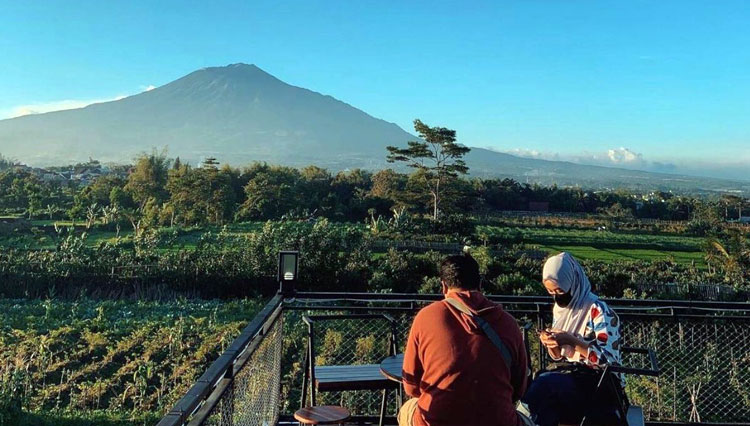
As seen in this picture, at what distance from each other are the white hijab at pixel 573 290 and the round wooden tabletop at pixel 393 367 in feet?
2.26

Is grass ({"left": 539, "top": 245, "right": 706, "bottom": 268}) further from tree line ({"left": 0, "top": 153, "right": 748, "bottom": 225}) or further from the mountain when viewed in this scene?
the mountain

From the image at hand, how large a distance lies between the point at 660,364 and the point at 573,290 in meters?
5.96

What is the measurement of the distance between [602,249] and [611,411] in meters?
27.8

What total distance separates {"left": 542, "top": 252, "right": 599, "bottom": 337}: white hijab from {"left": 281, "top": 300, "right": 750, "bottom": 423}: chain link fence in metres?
1.51

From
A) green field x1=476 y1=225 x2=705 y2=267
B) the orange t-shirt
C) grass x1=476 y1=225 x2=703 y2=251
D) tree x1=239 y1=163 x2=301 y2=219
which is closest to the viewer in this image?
the orange t-shirt

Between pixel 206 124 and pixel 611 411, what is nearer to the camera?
pixel 611 411

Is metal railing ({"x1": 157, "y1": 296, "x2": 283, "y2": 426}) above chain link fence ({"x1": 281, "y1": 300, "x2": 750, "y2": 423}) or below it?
above

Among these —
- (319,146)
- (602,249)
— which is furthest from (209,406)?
(319,146)

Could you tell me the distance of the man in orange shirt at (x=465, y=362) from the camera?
5.73 ft

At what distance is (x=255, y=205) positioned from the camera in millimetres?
33469

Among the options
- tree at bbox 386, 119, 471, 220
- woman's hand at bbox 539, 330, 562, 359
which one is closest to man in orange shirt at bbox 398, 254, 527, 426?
woman's hand at bbox 539, 330, 562, 359

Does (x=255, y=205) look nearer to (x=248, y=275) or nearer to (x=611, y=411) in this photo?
(x=248, y=275)

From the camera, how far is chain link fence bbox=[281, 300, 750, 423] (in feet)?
16.9

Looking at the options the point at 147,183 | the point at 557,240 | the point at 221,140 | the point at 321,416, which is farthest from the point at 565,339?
the point at 221,140
